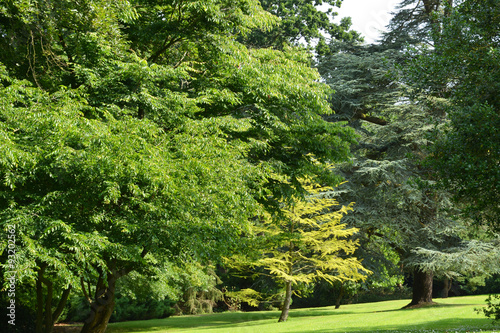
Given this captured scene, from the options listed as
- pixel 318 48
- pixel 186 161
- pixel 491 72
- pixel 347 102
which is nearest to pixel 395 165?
pixel 347 102

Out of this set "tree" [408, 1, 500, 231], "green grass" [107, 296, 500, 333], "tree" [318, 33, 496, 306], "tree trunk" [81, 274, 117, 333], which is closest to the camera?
"tree" [408, 1, 500, 231]

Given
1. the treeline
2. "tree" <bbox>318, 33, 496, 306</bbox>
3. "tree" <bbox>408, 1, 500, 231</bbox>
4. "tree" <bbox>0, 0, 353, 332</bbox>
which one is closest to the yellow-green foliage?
the treeline

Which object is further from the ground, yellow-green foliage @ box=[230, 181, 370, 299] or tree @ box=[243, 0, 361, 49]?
tree @ box=[243, 0, 361, 49]

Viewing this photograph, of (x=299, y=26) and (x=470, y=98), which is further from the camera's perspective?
(x=299, y=26)

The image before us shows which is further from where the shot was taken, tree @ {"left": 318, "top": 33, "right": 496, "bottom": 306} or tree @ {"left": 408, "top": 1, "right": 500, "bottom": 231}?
tree @ {"left": 318, "top": 33, "right": 496, "bottom": 306}

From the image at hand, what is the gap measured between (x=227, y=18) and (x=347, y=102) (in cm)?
1417

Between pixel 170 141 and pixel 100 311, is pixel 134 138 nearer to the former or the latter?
pixel 170 141

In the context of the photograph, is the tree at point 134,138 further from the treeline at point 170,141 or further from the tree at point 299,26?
the tree at point 299,26

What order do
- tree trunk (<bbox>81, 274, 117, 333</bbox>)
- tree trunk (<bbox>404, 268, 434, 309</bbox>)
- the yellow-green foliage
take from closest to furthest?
tree trunk (<bbox>81, 274, 117, 333</bbox>)
the yellow-green foliage
tree trunk (<bbox>404, 268, 434, 309</bbox>)

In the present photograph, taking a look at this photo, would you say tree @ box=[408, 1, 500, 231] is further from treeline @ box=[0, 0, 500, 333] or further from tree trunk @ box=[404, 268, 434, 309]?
tree trunk @ box=[404, 268, 434, 309]

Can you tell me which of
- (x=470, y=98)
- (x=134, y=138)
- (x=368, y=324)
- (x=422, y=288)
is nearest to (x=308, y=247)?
(x=368, y=324)

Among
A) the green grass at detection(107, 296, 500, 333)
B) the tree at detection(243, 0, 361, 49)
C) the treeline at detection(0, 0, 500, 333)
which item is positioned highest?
the tree at detection(243, 0, 361, 49)

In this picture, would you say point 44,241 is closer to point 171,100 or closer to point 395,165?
point 171,100

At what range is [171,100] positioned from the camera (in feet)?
40.8
